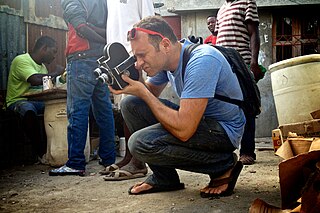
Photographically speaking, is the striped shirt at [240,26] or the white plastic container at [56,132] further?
the white plastic container at [56,132]

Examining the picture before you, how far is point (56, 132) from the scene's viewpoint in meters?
4.60

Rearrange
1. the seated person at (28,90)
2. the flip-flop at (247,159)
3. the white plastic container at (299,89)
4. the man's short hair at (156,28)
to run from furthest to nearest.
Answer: the seated person at (28,90) → the flip-flop at (247,159) → the white plastic container at (299,89) → the man's short hair at (156,28)

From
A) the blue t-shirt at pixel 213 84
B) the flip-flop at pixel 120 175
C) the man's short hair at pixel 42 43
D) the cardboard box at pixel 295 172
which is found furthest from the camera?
the man's short hair at pixel 42 43

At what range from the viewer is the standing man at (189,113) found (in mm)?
2504

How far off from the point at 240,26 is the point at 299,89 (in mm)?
847

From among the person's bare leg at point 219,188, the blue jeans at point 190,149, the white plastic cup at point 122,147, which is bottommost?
the white plastic cup at point 122,147

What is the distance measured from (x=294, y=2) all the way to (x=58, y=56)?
13.9ft

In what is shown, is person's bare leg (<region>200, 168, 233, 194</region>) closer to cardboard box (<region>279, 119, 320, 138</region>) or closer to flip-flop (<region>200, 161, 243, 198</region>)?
flip-flop (<region>200, 161, 243, 198</region>)

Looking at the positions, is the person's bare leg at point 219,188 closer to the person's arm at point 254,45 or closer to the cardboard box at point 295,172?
the cardboard box at point 295,172

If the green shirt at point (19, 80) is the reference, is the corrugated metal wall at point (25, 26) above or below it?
above

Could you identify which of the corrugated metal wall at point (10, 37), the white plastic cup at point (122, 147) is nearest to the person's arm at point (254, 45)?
the white plastic cup at point (122, 147)

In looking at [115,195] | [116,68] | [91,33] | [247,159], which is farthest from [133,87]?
[247,159]

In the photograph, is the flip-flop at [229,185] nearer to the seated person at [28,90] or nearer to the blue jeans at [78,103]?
the blue jeans at [78,103]

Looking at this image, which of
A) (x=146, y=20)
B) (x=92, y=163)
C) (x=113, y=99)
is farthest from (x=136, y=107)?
(x=113, y=99)
